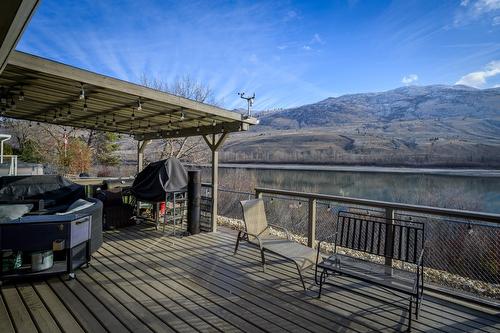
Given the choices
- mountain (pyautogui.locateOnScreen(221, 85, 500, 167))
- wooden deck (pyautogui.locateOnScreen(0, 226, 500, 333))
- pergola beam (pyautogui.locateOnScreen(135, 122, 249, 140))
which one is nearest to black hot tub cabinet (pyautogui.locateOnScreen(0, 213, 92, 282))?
wooden deck (pyautogui.locateOnScreen(0, 226, 500, 333))

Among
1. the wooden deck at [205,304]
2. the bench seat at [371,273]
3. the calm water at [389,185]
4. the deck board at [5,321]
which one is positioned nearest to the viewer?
the deck board at [5,321]

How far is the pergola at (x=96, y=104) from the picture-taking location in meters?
3.04

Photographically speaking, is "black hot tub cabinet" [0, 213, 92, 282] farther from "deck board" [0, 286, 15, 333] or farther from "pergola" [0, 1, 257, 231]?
"pergola" [0, 1, 257, 231]

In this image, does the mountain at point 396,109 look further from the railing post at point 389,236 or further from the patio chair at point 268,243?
the patio chair at point 268,243

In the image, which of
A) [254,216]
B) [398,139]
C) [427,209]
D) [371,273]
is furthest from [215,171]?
[398,139]

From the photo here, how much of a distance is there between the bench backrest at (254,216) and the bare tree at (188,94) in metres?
12.1

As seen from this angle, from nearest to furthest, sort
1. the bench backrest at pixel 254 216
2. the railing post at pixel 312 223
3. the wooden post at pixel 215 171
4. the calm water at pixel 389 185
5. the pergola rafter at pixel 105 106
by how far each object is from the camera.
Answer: the pergola rafter at pixel 105 106 → the bench backrest at pixel 254 216 → the railing post at pixel 312 223 → the wooden post at pixel 215 171 → the calm water at pixel 389 185

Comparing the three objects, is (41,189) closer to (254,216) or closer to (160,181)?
(160,181)

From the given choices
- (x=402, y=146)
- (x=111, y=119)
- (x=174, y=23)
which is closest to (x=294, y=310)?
(x=111, y=119)

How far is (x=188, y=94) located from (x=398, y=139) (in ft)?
112

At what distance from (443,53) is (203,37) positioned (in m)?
27.0

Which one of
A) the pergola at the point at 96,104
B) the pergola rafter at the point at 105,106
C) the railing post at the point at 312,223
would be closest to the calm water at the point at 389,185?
the pergola rafter at the point at 105,106

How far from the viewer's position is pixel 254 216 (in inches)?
169

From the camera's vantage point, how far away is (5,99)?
4.37m
